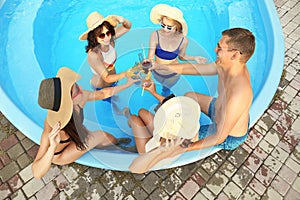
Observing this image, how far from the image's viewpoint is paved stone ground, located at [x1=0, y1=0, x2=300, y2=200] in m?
3.57

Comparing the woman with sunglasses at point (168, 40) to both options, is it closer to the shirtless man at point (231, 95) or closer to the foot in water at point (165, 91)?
the foot in water at point (165, 91)

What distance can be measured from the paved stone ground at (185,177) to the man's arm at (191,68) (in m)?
1.16

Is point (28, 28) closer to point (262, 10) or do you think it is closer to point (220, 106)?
point (220, 106)

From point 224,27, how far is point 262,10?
745mm

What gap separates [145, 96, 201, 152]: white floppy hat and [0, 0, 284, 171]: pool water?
0.78m

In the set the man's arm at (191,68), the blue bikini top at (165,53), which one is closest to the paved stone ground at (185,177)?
the man's arm at (191,68)

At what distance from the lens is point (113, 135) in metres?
3.86

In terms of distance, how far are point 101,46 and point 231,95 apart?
72.7 inches

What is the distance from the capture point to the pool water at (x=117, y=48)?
12.5ft

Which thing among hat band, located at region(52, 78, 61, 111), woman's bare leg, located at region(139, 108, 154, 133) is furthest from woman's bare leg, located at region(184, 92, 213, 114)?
hat band, located at region(52, 78, 61, 111)

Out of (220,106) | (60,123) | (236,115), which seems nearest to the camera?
(60,123)

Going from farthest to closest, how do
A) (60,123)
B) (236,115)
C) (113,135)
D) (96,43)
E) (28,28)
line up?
1. (28,28)
2. (113,135)
3. (96,43)
4. (236,115)
5. (60,123)

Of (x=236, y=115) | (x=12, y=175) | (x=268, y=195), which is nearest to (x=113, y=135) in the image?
(x=12, y=175)

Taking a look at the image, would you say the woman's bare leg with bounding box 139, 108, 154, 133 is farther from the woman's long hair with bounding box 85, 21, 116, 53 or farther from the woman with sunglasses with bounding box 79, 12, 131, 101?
the woman's long hair with bounding box 85, 21, 116, 53
